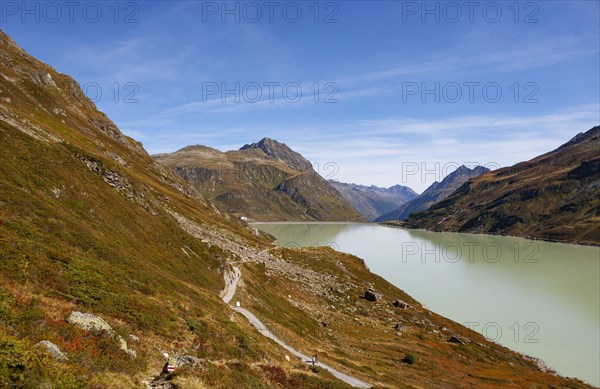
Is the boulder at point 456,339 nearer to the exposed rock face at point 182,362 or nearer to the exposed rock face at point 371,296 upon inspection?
the exposed rock face at point 371,296

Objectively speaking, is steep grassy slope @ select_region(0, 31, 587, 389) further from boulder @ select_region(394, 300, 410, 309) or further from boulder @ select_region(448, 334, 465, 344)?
boulder @ select_region(394, 300, 410, 309)

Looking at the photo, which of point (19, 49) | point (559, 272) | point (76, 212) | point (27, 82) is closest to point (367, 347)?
point (76, 212)

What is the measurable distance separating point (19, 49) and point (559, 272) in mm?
222970

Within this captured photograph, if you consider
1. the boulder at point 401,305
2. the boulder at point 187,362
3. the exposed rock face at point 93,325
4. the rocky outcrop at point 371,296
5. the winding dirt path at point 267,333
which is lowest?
the boulder at point 401,305

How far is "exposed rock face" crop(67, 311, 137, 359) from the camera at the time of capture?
1742cm

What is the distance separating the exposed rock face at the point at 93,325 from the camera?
57.2ft


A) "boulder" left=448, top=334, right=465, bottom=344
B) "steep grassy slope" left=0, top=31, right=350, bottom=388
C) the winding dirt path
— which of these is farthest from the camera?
"boulder" left=448, top=334, right=465, bottom=344

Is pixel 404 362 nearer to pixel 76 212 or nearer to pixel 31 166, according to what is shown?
pixel 76 212

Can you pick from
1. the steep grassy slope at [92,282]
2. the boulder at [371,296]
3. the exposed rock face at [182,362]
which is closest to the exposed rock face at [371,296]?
the boulder at [371,296]

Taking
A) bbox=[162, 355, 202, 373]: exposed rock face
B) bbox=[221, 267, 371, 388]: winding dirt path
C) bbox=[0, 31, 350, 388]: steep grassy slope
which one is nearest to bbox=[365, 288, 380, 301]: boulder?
bbox=[221, 267, 371, 388]: winding dirt path

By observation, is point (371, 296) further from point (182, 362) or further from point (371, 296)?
point (182, 362)

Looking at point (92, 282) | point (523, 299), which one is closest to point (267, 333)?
point (92, 282)

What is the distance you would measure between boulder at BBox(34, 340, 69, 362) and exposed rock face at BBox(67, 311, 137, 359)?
10.8 ft

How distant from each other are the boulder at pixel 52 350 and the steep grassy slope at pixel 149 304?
1.23 feet
